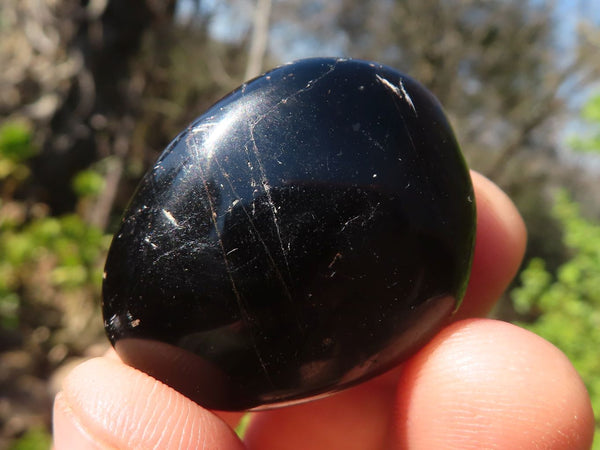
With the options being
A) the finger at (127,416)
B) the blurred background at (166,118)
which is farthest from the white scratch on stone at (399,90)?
the blurred background at (166,118)

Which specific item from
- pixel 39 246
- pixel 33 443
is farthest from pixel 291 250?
pixel 39 246

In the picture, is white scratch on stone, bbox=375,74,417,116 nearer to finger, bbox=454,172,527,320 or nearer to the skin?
finger, bbox=454,172,527,320

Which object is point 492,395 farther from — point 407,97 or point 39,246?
point 39,246

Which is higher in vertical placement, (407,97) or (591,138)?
(407,97)

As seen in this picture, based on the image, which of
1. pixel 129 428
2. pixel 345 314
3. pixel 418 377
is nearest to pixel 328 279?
pixel 345 314

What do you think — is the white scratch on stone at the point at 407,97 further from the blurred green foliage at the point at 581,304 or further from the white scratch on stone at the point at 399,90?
the blurred green foliage at the point at 581,304

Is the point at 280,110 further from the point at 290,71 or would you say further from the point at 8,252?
the point at 8,252

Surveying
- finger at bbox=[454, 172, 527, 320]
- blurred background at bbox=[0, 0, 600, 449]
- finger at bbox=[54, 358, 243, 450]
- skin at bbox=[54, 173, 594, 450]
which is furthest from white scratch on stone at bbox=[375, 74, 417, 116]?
blurred background at bbox=[0, 0, 600, 449]
